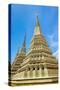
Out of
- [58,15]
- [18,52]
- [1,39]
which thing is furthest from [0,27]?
[58,15]

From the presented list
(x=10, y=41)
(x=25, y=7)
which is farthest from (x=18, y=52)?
(x=25, y=7)

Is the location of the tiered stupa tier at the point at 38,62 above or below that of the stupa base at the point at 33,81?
above

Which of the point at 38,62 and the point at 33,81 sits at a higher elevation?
the point at 38,62

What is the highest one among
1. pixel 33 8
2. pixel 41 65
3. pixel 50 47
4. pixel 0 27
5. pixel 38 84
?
pixel 33 8

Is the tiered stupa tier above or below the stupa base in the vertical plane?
above

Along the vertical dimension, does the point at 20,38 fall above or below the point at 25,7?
below

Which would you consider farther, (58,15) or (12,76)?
(58,15)

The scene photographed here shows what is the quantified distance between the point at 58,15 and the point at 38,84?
64 cm

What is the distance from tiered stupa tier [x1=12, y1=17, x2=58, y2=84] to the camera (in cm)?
207

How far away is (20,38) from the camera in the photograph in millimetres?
2064

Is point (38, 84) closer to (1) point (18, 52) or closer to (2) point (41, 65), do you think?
(2) point (41, 65)

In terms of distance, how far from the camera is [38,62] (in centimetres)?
210

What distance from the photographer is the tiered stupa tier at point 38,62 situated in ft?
6.79

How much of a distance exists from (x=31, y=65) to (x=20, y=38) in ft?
0.82
